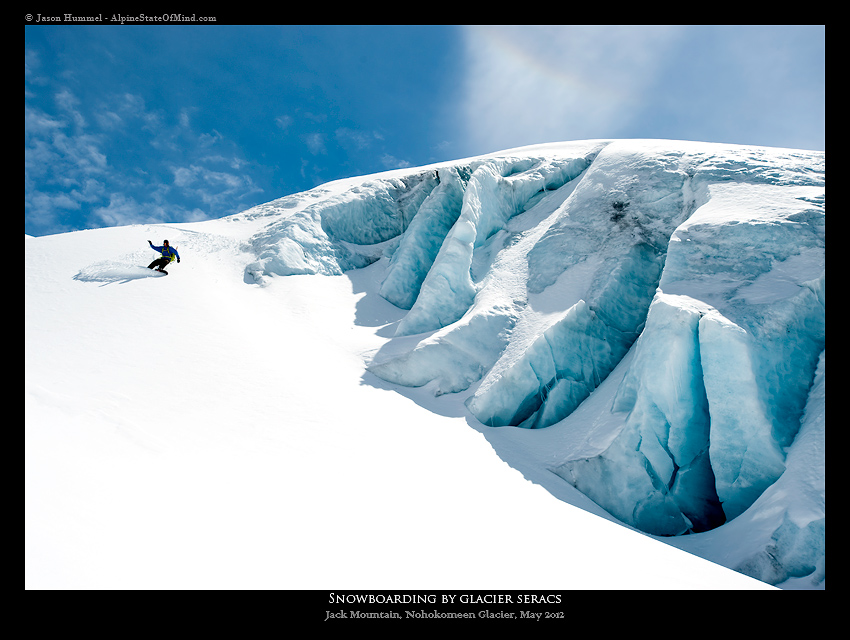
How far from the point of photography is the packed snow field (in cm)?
350

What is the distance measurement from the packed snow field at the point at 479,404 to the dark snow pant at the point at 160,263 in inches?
18.2

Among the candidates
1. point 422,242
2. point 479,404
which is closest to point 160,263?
point 422,242

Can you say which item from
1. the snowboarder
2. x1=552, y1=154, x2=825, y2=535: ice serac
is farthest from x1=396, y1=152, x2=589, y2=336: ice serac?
the snowboarder

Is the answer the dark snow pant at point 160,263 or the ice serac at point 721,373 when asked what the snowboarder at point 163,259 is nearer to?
the dark snow pant at point 160,263

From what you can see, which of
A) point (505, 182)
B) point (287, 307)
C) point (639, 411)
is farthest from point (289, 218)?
point (639, 411)

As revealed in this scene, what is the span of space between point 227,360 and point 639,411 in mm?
7919

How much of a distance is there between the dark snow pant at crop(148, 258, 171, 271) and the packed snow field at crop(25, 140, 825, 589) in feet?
1.52

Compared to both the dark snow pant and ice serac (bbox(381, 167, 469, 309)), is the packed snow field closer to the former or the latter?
the dark snow pant

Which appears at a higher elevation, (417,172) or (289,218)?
(417,172)

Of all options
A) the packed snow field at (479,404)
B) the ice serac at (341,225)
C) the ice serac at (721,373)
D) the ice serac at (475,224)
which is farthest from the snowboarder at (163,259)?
the ice serac at (721,373)

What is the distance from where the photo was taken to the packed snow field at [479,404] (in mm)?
3498

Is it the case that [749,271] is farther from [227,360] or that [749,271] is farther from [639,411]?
[227,360]

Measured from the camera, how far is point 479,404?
8.54 metres

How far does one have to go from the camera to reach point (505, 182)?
1410 cm
